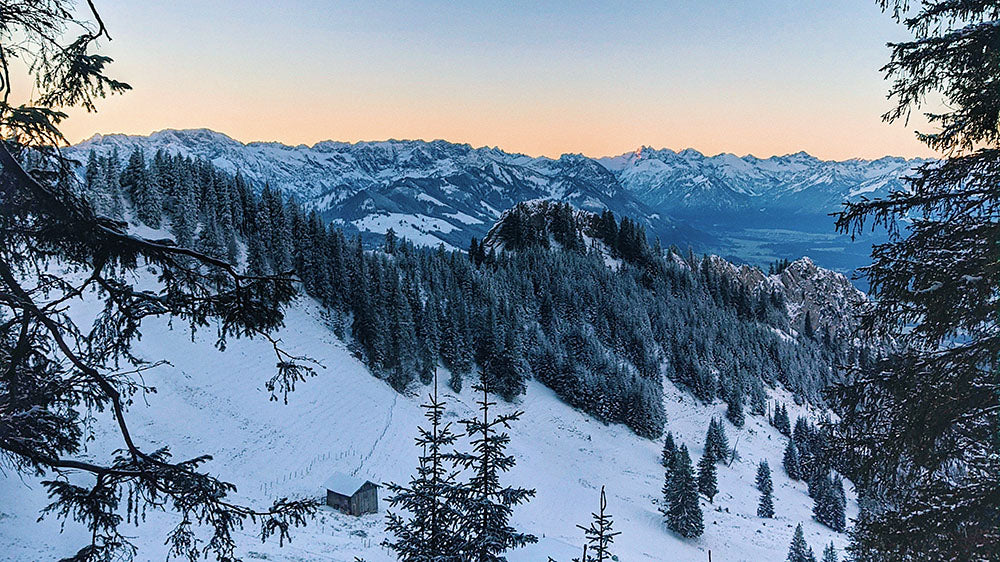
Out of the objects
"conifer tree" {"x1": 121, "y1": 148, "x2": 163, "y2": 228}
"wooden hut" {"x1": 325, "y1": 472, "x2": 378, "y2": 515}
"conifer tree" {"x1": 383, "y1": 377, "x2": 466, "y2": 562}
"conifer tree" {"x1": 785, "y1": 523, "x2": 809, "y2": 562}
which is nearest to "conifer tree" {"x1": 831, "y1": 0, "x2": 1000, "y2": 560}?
"conifer tree" {"x1": 383, "y1": 377, "x2": 466, "y2": 562}

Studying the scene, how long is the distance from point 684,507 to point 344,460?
29.7 metres

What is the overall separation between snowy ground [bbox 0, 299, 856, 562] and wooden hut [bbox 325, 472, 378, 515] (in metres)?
Answer: 0.72

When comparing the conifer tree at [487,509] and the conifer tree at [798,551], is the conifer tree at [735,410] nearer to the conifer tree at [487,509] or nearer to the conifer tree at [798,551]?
the conifer tree at [798,551]

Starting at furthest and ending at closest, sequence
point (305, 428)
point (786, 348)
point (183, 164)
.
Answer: point (786, 348) → point (183, 164) → point (305, 428)

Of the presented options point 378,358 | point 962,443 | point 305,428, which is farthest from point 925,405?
point 378,358

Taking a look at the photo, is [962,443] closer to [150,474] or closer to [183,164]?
Answer: [150,474]

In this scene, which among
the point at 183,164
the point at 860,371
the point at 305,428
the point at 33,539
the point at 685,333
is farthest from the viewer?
the point at 685,333

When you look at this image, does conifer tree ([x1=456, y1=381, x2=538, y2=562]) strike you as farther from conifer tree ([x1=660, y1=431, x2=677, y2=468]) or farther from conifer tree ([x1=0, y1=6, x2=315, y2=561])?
conifer tree ([x1=660, y1=431, x2=677, y2=468])

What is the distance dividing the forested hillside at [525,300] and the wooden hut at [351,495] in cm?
1671

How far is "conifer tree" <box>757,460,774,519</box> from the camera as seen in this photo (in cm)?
5456

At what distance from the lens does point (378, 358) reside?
5856 centimetres

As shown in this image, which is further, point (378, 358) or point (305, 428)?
point (378, 358)

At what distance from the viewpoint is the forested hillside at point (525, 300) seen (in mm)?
60938

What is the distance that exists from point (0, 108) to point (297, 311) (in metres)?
59.0
